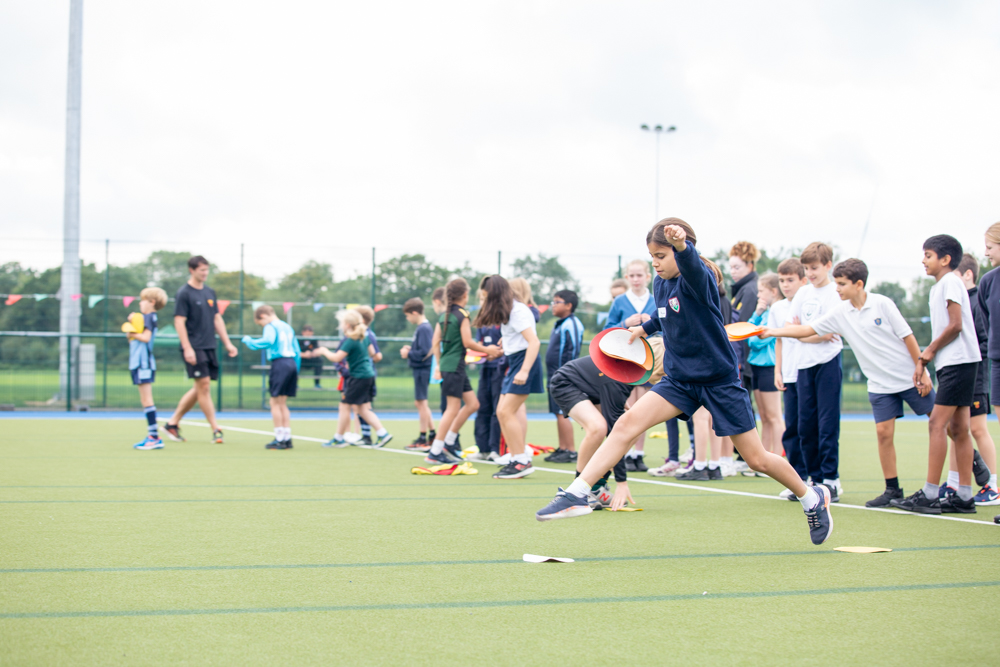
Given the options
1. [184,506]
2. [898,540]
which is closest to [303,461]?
[184,506]

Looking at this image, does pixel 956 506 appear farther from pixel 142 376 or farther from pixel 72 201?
pixel 72 201

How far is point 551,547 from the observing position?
4113mm

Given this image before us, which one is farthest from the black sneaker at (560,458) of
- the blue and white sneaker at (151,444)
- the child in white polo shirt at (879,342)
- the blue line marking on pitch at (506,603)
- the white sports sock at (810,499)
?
the blue line marking on pitch at (506,603)

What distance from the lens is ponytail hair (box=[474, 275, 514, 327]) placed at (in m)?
7.11

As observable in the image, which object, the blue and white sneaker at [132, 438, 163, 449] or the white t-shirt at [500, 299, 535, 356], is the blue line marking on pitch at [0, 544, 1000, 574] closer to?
the white t-shirt at [500, 299, 535, 356]

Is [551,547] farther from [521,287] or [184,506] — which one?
[521,287]

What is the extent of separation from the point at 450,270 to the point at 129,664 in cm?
1539

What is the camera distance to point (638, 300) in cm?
745

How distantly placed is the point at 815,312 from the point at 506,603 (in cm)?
390

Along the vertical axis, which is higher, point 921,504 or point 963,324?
point 963,324

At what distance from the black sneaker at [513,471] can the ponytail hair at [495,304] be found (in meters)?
1.25

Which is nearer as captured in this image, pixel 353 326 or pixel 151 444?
pixel 151 444

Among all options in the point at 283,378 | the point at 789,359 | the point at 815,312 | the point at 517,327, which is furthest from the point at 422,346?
the point at 815,312

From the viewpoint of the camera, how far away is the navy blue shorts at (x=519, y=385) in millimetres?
6789
